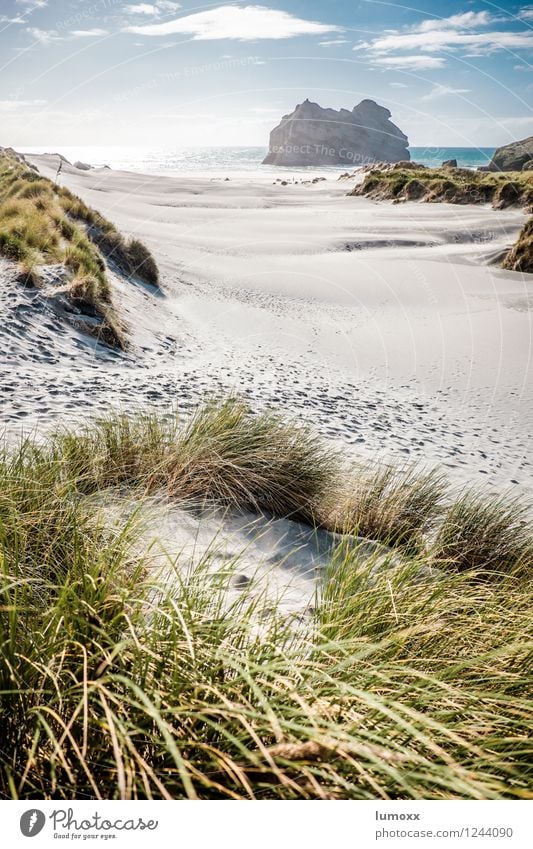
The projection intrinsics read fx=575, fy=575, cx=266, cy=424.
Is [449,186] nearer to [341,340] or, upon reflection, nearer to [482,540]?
[341,340]

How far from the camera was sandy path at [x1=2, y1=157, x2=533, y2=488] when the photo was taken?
4.23 metres

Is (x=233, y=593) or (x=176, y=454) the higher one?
(x=176, y=454)

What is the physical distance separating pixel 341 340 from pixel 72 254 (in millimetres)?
3326

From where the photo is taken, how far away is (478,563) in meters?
2.52

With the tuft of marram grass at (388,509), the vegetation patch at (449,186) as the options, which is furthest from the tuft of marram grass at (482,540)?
the vegetation patch at (449,186)

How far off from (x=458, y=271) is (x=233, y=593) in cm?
1063

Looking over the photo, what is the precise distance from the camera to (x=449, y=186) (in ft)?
64.6

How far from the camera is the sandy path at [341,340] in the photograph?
4.23 meters

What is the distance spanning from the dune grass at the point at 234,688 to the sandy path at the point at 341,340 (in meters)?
2.13

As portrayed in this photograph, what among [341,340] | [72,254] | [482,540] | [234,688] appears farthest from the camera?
[341,340]

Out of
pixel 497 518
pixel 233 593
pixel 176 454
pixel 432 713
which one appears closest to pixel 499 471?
pixel 497 518
